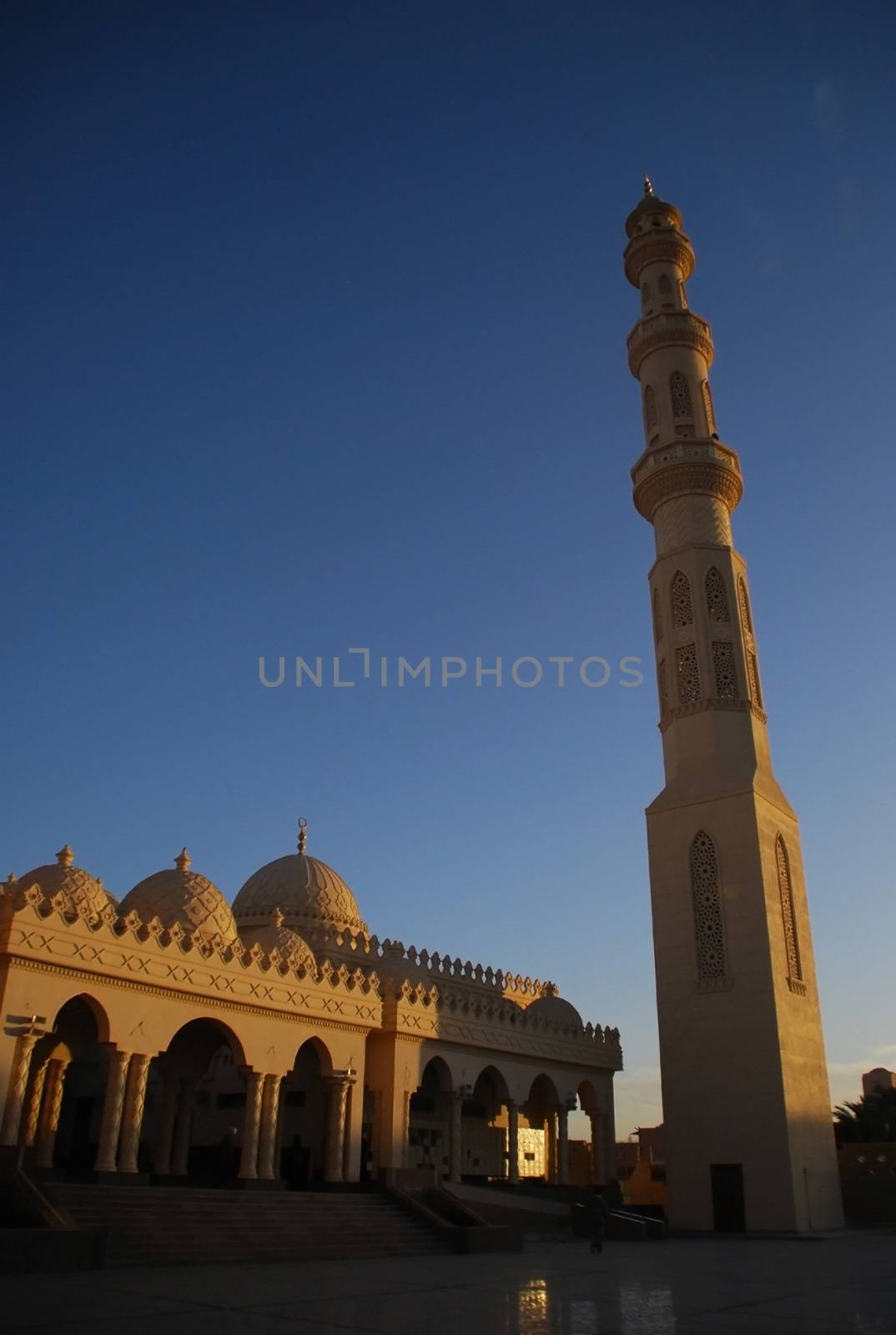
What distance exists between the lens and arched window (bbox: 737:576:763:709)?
971 inches

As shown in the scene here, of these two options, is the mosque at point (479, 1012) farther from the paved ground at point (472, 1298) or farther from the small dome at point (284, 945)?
the paved ground at point (472, 1298)

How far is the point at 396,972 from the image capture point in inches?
917

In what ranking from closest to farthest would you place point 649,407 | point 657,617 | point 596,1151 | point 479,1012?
point 479,1012, point 596,1151, point 657,617, point 649,407

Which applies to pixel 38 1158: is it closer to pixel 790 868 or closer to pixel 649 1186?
pixel 790 868

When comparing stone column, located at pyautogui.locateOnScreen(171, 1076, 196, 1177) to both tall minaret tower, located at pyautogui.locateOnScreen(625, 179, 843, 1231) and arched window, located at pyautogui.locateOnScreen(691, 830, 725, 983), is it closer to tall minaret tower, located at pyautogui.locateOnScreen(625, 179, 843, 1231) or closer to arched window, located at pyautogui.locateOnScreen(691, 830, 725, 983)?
tall minaret tower, located at pyautogui.locateOnScreen(625, 179, 843, 1231)

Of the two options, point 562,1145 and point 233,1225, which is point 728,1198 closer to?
point 562,1145

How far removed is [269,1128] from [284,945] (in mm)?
3561

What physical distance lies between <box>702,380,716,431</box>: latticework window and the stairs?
19928mm

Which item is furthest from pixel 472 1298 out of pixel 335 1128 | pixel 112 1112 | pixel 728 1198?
pixel 728 1198

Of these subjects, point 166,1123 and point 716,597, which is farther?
point 716,597

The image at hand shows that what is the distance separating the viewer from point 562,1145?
24266mm

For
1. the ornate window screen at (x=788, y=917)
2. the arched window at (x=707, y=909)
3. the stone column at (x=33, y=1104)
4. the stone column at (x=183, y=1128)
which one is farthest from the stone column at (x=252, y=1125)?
the ornate window screen at (x=788, y=917)

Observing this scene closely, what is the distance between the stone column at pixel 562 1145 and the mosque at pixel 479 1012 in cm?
6

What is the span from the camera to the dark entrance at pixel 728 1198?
66.1 feet
